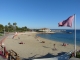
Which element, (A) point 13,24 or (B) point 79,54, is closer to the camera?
(B) point 79,54

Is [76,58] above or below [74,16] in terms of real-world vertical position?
below

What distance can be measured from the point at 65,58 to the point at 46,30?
14864 centimetres

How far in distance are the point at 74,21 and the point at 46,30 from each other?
146m

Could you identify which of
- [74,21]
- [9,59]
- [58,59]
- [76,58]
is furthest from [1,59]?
[74,21]

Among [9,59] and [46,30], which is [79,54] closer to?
[9,59]

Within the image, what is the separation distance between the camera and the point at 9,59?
11742 mm

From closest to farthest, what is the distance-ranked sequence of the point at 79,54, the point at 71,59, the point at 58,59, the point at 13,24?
1. the point at 58,59
2. the point at 71,59
3. the point at 79,54
4. the point at 13,24

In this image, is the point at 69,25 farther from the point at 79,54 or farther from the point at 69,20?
the point at 79,54

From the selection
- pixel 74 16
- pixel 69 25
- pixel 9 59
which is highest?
pixel 74 16

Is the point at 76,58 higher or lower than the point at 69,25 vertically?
lower

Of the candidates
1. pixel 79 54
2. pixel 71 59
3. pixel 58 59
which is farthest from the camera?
pixel 79 54

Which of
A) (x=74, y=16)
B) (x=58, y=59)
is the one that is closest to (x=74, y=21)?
(x=74, y=16)

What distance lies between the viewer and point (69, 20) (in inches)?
468

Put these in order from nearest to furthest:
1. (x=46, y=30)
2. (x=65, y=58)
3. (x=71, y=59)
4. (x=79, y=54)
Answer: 1. (x=65, y=58)
2. (x=71, y=59)
3. (x=79, y=54)
4. (x=46, y=30)
